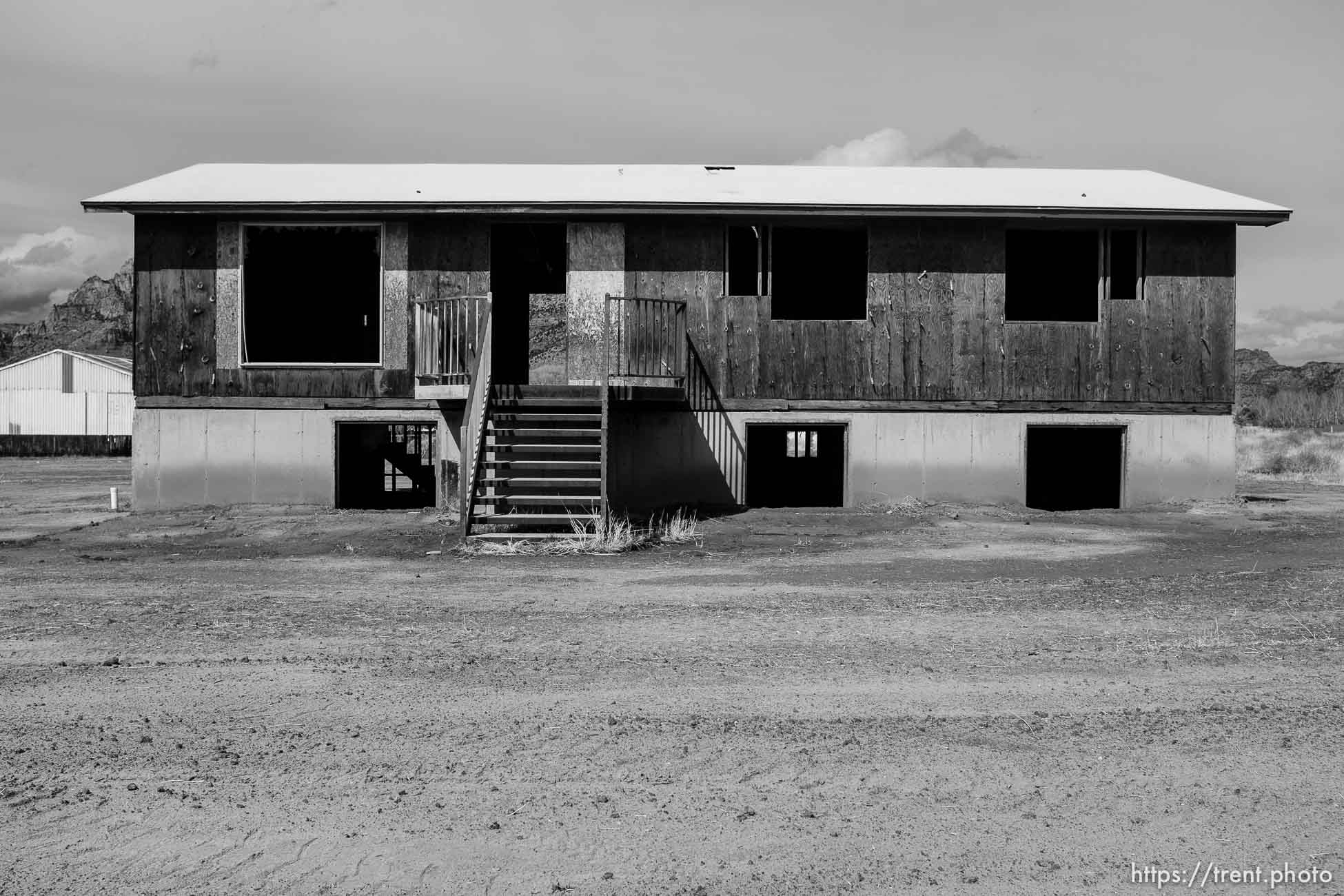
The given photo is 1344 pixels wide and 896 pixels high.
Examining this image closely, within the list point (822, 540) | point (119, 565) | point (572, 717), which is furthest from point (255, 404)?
point (572, 717)

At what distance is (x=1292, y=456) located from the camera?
32188 millimetres

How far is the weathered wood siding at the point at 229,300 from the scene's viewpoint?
17.1m

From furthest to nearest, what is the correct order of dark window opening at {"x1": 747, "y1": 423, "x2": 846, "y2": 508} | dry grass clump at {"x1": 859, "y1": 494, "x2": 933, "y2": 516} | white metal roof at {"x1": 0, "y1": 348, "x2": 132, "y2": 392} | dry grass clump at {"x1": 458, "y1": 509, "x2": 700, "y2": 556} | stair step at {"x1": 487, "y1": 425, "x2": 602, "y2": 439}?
white metal roof at {"x1": 0, "y1": 348, "x2": 132, "y2": 392}
dark window opening at {"x1": 747, "y1": 423, "x2": 846, "y2": 508}
dry grass clump at {"x1": 859, "y1": 494, "x2": 933, "y2": 516}
stair step at {"x1": 487, "y1": 425, "x2": 602, "y2": 439}
dry grass clump at {"x1": 458, "y1": 509, "x2": 700, "y2": 556}

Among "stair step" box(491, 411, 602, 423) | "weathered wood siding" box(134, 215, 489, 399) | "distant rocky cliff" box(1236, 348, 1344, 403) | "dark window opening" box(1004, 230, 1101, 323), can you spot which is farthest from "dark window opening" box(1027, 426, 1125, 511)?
"distant rocky cliff" box(1236, 348, 1344, 403)

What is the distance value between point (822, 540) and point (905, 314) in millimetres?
4564

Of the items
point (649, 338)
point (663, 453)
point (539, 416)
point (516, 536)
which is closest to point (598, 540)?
point (516, 536)

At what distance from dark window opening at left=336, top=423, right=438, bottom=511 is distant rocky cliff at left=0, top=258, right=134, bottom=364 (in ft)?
404

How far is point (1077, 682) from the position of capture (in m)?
6.68

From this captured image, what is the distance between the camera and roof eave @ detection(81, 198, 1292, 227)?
1636 centimetres

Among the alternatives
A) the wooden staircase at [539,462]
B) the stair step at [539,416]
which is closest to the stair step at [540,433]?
the wooden staircase at [539,462]

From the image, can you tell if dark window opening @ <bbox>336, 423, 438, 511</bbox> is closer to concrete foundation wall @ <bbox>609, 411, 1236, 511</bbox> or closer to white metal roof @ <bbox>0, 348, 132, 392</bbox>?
concrete foundation wall @ <bbox>609, 411, 1236, 511</bbox>

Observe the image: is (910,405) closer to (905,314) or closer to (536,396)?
(905,314)

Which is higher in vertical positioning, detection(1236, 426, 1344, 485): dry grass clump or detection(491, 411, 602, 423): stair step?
detection(491, 411, 602, 423): stair step

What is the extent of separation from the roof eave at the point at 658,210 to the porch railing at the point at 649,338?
133 cm
